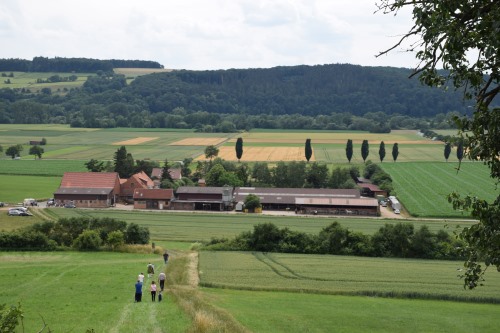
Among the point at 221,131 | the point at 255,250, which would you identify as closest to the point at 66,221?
the point at 255,250

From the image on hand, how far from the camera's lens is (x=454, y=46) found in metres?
11.2

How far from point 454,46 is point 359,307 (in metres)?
18.7

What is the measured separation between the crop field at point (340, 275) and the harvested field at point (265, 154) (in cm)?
7587

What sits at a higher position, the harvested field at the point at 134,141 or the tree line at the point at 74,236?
the tree line at the point at 74,236

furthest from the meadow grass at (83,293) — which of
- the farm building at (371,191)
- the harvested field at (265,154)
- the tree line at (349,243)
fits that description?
the harvested field at (265,154)

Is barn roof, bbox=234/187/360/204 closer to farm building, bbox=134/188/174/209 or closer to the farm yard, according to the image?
the farm yard

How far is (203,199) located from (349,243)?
3469cm

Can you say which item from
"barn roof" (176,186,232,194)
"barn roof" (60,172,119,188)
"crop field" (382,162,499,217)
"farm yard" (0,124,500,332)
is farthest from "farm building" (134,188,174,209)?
"crop field" (382,162,499,217)

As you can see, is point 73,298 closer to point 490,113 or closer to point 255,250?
point 490,113

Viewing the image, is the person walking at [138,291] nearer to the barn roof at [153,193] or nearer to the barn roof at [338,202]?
the barn roof at [338,202]

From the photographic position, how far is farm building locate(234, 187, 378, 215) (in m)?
79.1

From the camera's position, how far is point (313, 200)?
3201 inches

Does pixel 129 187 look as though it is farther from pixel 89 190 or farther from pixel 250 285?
pixel 250 285

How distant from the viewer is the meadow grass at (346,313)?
23.4m
